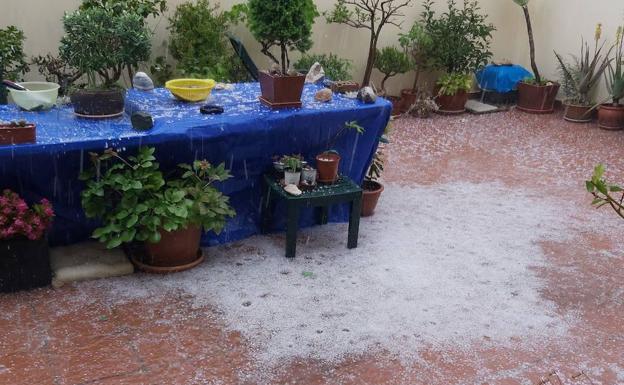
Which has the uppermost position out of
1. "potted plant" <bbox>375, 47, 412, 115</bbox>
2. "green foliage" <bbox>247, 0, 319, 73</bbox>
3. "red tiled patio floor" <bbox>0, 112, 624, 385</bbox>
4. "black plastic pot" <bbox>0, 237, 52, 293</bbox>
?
"green foliage" <bbox>247, 0, 319, 73</bbox>

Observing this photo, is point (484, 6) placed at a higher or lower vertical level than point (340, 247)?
higher

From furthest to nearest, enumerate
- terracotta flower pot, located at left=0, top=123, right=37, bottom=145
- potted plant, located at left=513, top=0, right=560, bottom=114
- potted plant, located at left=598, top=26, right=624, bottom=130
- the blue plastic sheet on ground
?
the blue plastic sheet on ground → potted plant, located at left=513, top=0, right=560, bottom=114 → potted plant, located at left=598, top=26, right=624, bottom=130 → terracotta flower pot, located at left=0, top=123, right=37, bottom=145

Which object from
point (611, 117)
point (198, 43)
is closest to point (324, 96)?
point (198, 43)

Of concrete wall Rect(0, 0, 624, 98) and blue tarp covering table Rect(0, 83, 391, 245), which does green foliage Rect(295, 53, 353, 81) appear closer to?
concrete wall Rect(0, 0, 624, 98)

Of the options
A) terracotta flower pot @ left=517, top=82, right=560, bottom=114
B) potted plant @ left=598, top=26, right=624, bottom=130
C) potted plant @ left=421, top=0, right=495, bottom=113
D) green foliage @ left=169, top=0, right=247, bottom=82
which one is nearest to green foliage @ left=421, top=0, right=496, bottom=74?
potted plant @ left=421, top=0, right=495, bottom=113

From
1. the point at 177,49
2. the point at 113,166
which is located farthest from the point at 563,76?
the point at 113,166

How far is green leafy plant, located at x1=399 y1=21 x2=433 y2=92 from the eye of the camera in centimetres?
668

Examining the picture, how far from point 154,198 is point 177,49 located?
9.16 feet

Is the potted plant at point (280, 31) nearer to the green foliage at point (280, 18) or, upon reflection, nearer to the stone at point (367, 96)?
the green foliage at point (280, 18)

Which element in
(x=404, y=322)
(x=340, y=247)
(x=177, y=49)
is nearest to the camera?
(x=404, y=322)

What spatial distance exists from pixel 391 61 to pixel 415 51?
502 millimetres

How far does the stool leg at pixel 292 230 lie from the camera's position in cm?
332

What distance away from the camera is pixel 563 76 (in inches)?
291

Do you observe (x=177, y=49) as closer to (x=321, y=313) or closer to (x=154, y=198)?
(x=154, y=198)
